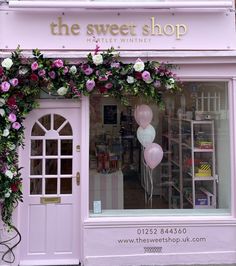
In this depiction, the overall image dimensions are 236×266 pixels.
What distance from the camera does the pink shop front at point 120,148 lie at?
223 inches

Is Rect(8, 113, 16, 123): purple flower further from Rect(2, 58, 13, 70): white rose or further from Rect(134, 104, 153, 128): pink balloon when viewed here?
Rect(134, 104, 153, 128): pink balloon

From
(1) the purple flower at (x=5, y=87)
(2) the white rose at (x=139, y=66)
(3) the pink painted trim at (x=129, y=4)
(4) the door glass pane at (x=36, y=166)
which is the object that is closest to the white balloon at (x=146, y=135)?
(2) the white rose at (x=139, y=66)

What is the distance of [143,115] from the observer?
235 inches

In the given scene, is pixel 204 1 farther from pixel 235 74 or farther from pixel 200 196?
pixel 200 196

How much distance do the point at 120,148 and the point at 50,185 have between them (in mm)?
1280

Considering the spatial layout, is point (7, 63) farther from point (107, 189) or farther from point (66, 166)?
point (107, 189)

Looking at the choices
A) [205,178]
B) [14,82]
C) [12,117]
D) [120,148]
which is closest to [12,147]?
[12,117]

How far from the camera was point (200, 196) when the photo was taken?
609 centimetres

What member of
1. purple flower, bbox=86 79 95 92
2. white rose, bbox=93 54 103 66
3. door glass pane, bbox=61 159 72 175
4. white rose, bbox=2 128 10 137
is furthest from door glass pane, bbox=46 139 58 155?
white rose, bbox=93 54 103 66

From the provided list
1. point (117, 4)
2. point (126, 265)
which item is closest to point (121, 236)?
point (126, 265)

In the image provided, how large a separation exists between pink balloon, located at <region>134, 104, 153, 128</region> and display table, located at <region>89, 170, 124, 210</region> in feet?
2.94

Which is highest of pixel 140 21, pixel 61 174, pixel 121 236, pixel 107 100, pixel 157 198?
pixel 140 21

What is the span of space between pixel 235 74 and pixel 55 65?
2832 millimetres

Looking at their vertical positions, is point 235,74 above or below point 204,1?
below
